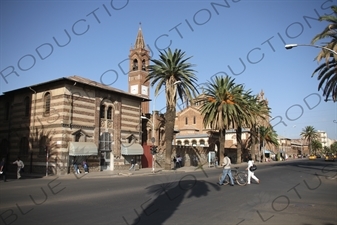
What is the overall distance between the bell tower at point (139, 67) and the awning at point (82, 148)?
37604 mm

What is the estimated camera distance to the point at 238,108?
42938mm

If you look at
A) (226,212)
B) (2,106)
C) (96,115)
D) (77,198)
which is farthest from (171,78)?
(226,212)

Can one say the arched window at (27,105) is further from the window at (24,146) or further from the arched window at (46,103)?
the arched window at (46,103)

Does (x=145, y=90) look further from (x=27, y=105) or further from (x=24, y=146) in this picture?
(x=24, y=146)

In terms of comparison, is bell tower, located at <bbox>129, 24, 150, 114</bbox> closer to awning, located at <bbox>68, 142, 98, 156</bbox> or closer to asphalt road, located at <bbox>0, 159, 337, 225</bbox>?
awning, located at <bbox>68, 142, 98, 156</bbox>

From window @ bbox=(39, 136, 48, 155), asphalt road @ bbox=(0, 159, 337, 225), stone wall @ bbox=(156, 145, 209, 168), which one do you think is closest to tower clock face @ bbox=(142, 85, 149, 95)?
stone wall @ bbox=(156, 145, 209, 168)

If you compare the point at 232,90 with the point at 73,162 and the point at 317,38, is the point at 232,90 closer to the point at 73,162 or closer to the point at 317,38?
the point at 317,38

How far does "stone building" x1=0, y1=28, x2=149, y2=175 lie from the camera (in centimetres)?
2922

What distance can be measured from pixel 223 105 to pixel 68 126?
2192 cm

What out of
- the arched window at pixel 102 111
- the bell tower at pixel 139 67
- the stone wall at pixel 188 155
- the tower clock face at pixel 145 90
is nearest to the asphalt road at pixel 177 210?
the arched window at pixel 102 111

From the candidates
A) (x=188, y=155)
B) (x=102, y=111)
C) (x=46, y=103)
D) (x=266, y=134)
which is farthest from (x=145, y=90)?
(x=46, y=103)

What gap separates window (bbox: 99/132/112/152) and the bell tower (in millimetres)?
34073

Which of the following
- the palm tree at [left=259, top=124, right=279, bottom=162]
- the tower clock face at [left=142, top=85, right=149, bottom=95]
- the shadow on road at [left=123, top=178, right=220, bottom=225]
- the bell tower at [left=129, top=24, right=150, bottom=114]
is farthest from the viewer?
the tower clock face at [left=142, top=85, right=149, bottom=95]

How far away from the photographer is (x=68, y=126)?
29469mm
